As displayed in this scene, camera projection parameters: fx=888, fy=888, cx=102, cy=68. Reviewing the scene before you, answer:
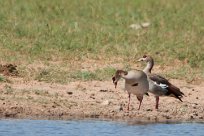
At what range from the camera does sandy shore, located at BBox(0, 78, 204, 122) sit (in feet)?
38.9

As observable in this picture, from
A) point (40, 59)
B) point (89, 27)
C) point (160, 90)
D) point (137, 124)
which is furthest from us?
point (89, 27)

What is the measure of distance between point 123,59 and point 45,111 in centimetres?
371

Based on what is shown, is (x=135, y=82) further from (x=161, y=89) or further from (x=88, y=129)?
(x=88, y=129)

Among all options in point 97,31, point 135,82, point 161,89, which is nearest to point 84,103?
point 135,82

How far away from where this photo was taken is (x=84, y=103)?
484 inches

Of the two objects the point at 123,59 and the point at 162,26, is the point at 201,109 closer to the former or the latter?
the point at 123,59

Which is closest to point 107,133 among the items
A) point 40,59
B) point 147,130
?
point 147,130

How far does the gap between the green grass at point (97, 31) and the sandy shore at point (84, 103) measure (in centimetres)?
66

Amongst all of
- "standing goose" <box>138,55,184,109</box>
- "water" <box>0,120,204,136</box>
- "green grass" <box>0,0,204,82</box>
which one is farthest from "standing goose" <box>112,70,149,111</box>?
"green grass" <box>0,0,204,82</box>

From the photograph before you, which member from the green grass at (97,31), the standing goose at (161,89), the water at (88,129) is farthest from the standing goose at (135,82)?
the green grass at (97,31)

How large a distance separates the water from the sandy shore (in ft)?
1.21

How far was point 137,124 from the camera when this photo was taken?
11.7 meters

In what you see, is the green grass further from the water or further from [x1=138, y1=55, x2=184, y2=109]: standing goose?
the water

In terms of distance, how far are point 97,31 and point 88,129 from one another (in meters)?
5.95
